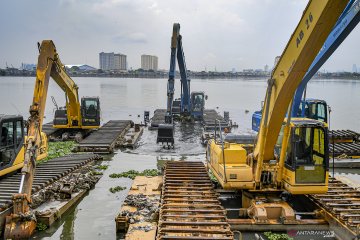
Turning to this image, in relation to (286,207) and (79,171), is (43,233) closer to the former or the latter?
(79,171)

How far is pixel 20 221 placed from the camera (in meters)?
9.60

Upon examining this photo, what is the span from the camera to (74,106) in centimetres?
2416

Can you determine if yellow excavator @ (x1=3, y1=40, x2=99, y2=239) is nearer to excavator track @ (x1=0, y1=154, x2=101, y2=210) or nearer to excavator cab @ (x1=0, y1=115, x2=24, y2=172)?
excavator cab @ (x1=0, y1=115, x2=24, y2=172)

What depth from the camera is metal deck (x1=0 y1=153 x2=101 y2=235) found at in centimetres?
983

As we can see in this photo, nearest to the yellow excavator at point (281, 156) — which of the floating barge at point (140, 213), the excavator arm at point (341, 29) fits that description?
the floating barge at point (140, 213)

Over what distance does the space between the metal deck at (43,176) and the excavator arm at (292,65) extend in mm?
6583

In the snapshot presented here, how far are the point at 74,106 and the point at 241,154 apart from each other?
624 inches

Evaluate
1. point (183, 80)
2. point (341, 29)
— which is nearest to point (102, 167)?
point (341, 29)

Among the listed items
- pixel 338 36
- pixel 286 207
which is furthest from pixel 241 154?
pixel 338 36

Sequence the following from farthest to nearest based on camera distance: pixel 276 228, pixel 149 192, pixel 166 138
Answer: pixel 166 138 → pixel 149 192 → pixel 276 228

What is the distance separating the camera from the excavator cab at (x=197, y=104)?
1385 inches

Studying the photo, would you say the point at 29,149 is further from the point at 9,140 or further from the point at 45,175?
the point at 45,175

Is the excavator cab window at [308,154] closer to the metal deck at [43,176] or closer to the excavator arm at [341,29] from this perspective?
the excavator arm at [341,29]

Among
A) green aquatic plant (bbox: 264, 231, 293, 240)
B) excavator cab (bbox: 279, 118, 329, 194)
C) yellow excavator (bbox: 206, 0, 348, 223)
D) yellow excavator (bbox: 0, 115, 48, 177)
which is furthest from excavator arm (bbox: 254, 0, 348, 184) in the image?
yellow excavator (bbox: 0, 115, 48, 177)
